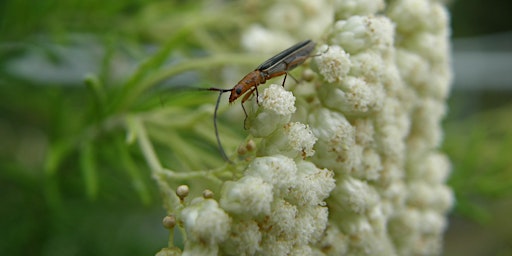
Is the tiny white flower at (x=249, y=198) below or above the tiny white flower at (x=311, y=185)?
below

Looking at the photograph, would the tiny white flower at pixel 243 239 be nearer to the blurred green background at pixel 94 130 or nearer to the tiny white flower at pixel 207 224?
the tiny white flower at pixel 207 224

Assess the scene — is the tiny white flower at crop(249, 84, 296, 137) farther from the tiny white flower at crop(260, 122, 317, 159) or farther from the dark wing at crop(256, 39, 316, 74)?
the dark wing at crop(256, 39, 316, 74)

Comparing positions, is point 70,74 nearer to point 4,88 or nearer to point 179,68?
point 4,88

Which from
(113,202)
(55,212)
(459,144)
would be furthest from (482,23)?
(55,212)

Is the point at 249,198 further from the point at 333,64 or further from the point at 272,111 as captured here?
the point at 333,64


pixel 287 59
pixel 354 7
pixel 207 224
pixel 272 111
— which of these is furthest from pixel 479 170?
pixel 207 224

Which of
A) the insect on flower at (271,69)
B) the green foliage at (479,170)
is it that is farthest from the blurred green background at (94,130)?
the insect on flower at (271,69)
